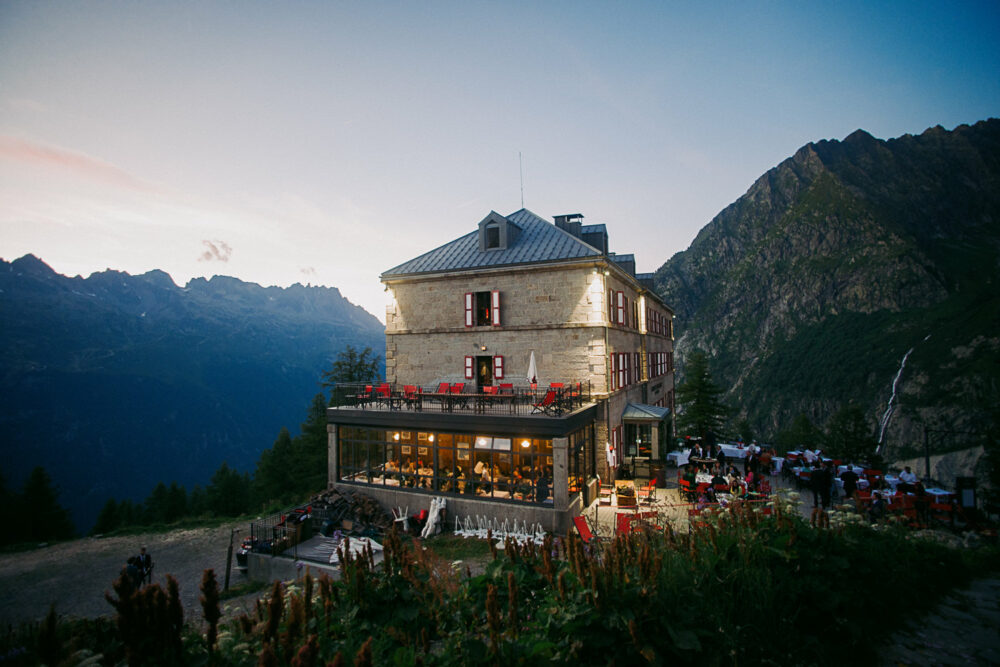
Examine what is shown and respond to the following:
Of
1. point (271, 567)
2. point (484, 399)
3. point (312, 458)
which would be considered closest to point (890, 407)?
point (484, 399)

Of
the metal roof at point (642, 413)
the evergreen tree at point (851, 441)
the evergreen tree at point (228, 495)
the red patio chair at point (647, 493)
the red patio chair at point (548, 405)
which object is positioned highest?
the red patio chair at point (548, 405)

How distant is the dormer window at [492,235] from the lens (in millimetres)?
22297

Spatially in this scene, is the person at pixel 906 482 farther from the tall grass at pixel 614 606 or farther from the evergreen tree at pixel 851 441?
the evergreen tree at pixel 851 441

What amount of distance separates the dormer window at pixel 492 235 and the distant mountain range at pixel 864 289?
74.9 metres

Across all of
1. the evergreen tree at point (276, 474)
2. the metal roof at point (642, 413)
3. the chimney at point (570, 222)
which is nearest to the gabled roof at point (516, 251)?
the chimney at point (570, 222)

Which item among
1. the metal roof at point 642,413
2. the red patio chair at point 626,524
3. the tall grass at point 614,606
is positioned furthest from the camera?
the metal roof at point 642,413

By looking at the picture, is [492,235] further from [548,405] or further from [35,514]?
[35,514]

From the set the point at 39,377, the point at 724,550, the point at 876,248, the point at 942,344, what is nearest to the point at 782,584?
the point at 724,550

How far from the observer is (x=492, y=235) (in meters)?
22.5

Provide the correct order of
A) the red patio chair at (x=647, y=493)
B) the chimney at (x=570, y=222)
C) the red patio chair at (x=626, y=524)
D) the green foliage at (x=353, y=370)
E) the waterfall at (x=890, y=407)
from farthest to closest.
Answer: the waterfall at (x=890, y=407) → the green foliage at (x=353, y=370) → the chimney at (x=570, y=222) → the red patio chair at (x=647, y=493) → the red patio chair at (x=626, y=524)

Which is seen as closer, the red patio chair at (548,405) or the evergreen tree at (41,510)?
the red patio chair at (548,405)

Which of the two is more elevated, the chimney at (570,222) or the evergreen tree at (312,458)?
the chimney at (570,222)

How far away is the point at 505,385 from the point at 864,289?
150087 millimetres

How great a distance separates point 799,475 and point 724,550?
17884mm
